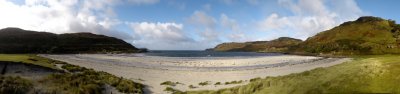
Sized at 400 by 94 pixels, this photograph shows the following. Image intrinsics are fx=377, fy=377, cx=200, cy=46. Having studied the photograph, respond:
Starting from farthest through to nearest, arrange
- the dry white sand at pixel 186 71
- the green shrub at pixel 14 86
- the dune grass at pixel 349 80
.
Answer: the dry white sand at pixel 186 71 → the green shrub at pixel 14 86 → the dune grass at pixel 349 80

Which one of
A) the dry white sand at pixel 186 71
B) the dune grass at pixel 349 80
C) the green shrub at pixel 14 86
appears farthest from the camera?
the dry white sand at pixel 186 71

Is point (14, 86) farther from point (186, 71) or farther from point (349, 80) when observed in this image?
point (186, 71)

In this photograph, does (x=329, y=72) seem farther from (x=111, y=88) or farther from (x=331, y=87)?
(x=111, y=88)

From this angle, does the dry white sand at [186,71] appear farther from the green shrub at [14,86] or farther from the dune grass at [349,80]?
the dune grass at [349,80]

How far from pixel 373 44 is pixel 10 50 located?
17252 centimetres

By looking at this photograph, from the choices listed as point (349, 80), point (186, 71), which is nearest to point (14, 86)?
point (349, 80)

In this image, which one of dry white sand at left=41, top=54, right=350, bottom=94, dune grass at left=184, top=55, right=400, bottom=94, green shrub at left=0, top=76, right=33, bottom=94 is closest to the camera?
dune grass at left=184, top=55, right=400, bottom=94

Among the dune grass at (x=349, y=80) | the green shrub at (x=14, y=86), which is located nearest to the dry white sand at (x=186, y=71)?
the green shrub at (x=14, y=86)

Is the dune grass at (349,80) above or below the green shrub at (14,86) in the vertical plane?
above

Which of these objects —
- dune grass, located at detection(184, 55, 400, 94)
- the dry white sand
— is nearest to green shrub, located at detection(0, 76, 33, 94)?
the dry white sand

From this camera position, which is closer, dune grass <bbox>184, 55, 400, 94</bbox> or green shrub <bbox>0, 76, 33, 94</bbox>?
dune grass <bbox>184, 55, 400, 94</bbox>

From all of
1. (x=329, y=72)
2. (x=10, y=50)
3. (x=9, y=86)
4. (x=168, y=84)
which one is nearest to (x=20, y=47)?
(x=10, y=50)

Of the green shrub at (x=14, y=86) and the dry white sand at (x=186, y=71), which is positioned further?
the dry white sand at (x=186, y=71)

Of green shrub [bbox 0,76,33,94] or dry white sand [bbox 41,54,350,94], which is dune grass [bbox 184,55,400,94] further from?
dry white sand [bbox 41,54,350,94]
